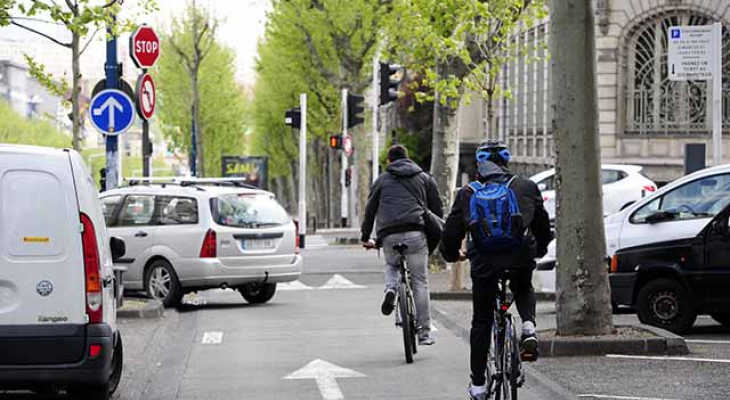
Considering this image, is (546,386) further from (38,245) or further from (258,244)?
(258,244)

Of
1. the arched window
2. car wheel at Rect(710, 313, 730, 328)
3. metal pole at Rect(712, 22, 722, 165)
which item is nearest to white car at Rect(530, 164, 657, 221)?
metal pole at Rect(712, 22, 722, 165)

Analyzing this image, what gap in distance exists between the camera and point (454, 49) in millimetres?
25594

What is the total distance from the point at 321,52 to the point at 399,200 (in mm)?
41656

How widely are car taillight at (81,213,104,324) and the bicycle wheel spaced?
395cm

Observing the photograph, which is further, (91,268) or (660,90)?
(660,90)

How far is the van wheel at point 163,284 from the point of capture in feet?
63.7

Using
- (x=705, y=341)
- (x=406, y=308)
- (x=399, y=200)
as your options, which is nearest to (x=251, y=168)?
(x=705, y=341)

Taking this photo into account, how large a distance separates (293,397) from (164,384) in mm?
1324

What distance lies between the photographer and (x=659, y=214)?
606 inches

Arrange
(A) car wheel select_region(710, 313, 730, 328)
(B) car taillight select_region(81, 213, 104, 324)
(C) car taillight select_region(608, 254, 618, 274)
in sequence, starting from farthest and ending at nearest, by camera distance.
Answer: (A) car wheel select_region(710, 313, 730, 328) < (C) car taillight select_region(608, 254, 618, 274) < (B) car taillight select_region(81, 213, 104, 324)

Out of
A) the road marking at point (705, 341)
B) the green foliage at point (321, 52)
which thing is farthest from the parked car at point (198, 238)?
the green foliage at point (321, 52)

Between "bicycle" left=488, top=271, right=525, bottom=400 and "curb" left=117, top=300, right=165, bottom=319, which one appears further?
"curb" left=117, top=300, right=165, bottom=319

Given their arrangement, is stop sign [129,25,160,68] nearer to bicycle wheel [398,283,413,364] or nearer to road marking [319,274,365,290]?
road marking [319,274,365,290]

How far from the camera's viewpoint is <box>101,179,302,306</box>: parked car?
19.4 meters
